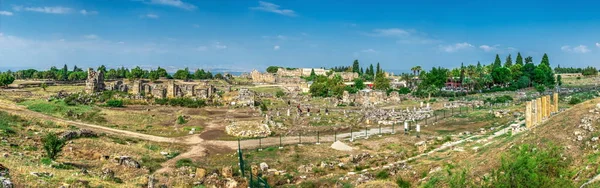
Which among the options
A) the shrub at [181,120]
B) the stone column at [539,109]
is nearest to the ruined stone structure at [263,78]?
the shrub at [181,120]

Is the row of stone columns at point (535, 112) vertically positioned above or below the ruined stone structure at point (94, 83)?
below

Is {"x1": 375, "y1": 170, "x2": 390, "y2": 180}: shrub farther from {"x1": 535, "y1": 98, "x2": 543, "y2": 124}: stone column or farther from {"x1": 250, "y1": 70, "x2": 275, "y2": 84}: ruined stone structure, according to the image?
{"x1": 250, "y1": 70, "x2": 275, "y2": 84}: ruined stone structure

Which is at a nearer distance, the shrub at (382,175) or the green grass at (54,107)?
the shrub at (382,175)

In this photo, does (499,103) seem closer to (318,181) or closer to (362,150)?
(362,150)

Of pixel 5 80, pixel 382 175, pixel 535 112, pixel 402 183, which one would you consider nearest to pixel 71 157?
pixel 382 175

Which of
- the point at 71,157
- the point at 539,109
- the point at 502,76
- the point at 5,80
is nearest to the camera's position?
the point at 71,157

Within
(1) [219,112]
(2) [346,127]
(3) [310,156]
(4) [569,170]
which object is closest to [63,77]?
(1) [219,112]

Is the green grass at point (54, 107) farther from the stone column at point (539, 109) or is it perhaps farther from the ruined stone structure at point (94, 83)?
the stone column at point (539, 109)

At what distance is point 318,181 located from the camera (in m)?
21.2

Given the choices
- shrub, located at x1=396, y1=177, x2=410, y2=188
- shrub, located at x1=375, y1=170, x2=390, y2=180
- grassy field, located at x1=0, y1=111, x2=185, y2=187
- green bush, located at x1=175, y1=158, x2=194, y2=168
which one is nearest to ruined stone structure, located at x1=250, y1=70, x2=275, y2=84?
grassy field, located at x1=0, y1=111, x2=185, y2=187

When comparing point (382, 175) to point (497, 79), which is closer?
point (382, 175)

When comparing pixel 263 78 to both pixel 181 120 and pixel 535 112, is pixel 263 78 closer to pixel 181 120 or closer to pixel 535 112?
pixel 181 120

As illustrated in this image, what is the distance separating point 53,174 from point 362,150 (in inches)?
782

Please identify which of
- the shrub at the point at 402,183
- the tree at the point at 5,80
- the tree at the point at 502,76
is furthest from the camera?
the tree at the point at 502,76
